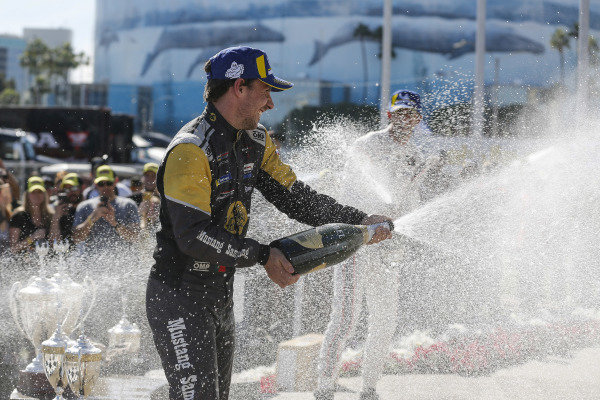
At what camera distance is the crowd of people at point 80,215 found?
6.81 metres

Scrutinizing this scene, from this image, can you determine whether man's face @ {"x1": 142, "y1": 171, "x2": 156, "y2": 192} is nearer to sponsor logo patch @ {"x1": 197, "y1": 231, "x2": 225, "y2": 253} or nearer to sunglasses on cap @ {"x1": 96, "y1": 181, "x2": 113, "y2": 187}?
sunglasses on cap @ {"x1": 96, "y1": 181, "x2": 113, "y2": 187}

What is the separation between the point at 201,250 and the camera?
2.84 m

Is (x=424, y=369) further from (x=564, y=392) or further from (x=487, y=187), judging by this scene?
(x=487, y=187)

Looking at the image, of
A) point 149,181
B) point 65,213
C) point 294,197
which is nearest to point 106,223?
point 65,213

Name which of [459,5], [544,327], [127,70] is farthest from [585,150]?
[127,70]

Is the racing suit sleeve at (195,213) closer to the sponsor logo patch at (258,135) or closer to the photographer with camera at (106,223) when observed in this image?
the sponsor logo patch at (258,135)

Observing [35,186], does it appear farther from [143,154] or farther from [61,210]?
[143,154]

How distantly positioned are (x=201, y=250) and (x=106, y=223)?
4.20m

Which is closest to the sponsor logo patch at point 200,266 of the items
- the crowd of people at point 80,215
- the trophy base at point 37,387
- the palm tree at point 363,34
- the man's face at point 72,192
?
the trophy base at point 37,387

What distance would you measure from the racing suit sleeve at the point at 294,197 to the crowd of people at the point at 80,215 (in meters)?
3.54

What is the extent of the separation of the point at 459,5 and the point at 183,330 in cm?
5976

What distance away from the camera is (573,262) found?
28.6 ft

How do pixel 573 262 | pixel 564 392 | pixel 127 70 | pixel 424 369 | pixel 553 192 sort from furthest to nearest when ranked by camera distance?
pixel 127 70 → pixel 573 262 → pixel 553 192 → pixel 424 369 → pixel 564 392

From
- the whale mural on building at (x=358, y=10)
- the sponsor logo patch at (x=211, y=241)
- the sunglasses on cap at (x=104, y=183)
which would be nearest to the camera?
the sponsor logo patch at (x=211, y=241)
